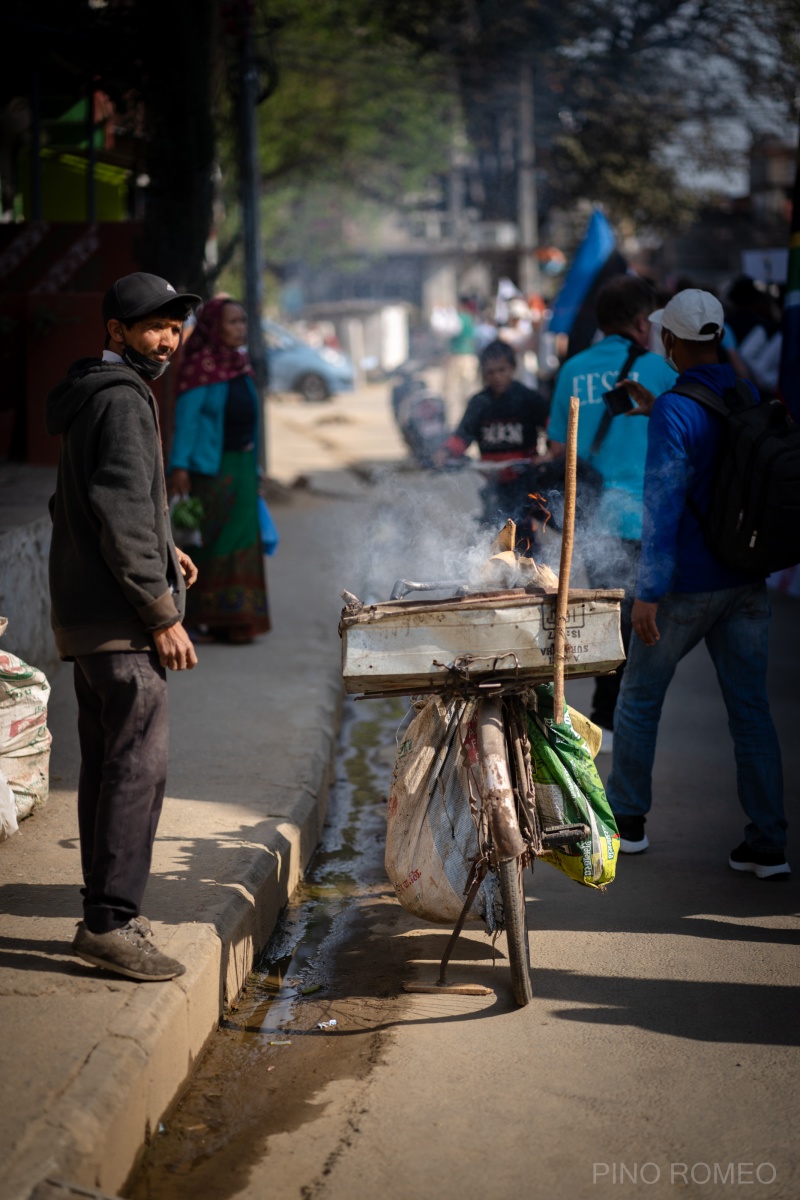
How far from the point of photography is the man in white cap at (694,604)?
14.5ft

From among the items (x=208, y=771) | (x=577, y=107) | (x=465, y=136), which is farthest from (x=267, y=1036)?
(x=465, y=136)

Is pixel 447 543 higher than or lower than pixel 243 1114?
higher

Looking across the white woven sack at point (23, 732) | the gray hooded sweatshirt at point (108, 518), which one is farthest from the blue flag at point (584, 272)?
the gray hooded sweatshirt at point (108, 518)

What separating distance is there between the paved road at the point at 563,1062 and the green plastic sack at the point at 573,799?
14.8 inches

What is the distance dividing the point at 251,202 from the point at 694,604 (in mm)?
10716

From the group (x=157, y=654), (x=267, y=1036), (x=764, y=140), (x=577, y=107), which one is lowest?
(x=267, y=1036)

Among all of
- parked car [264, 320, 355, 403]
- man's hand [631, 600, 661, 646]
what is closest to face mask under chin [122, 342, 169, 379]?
man's hand [631, 600, 661, 646]

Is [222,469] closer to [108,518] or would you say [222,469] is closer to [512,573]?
[512,573]

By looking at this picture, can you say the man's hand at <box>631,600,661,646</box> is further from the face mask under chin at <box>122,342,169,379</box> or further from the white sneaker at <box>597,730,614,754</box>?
the face mask under chin at <box>122,342,169,379</box>

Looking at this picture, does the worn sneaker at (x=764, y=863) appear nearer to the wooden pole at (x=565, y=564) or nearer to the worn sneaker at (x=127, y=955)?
the wooden pole at (x=565, y=564)

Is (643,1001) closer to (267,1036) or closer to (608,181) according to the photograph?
(267,1036)

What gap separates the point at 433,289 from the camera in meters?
58.2

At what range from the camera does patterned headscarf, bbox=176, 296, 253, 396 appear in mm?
7121

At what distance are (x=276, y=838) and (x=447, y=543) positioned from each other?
4.35 ft
